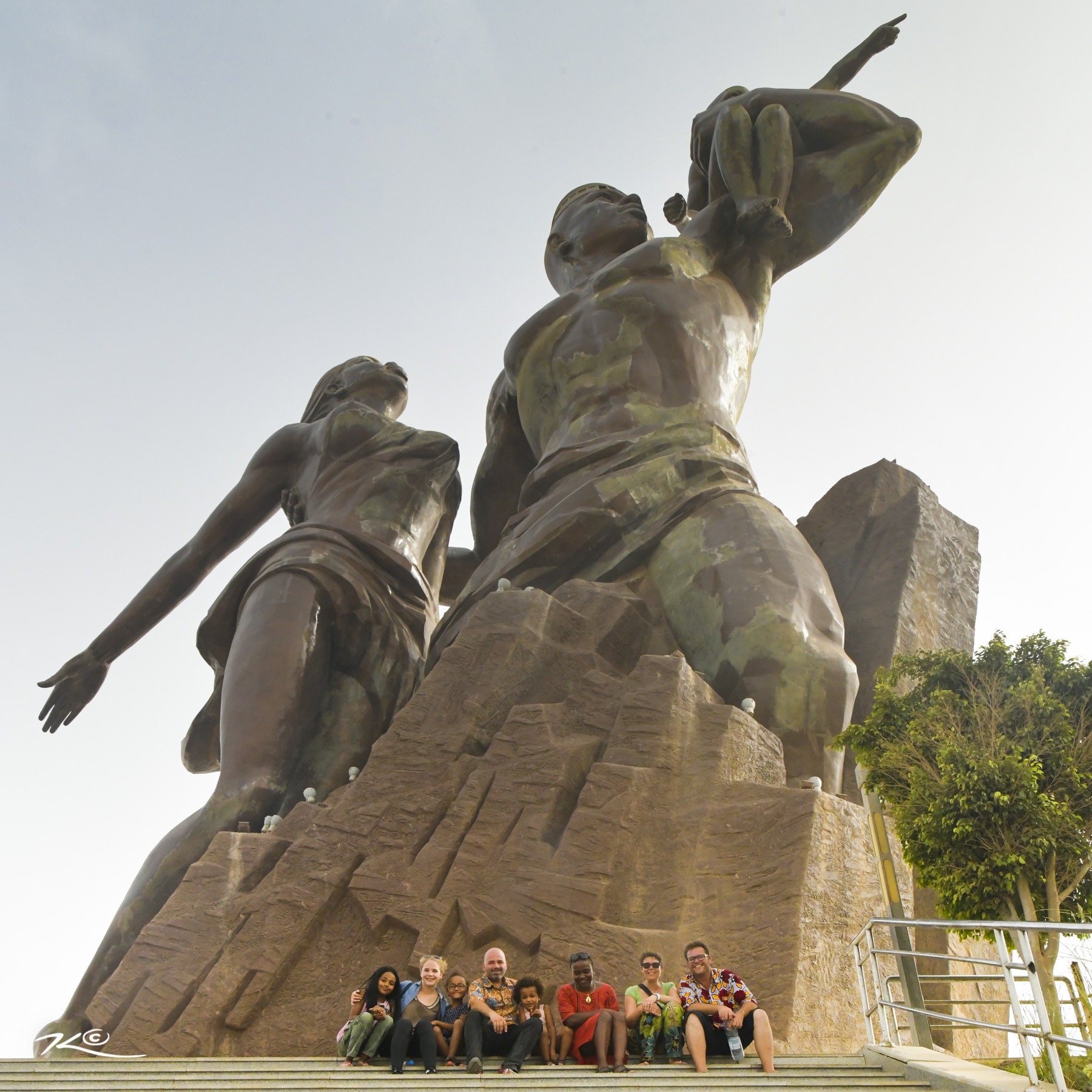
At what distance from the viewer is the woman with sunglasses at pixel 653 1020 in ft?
12.7

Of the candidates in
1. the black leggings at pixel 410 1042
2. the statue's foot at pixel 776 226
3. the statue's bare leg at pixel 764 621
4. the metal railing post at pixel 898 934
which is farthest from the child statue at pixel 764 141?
the black leggings at pixel 410 1042

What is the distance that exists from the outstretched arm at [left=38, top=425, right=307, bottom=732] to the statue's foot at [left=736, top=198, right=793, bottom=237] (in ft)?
11.8

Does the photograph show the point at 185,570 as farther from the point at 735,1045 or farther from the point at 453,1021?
the point at 735,1045

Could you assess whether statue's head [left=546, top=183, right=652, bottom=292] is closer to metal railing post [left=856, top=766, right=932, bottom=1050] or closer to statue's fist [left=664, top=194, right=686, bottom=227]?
statue's fist [left=664, top=194, right=686, bottom=227]

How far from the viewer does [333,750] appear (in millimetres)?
7211

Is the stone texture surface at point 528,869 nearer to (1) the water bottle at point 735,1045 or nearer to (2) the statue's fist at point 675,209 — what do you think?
(1) the water bottle at point 735,1045

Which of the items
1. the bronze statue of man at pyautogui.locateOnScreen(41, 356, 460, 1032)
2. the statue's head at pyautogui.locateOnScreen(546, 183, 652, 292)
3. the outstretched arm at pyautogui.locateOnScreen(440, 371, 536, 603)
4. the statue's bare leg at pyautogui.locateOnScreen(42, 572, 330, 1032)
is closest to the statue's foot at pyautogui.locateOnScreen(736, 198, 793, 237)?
the statue's head at pyautogui.locateOnScreen(546, 183, 652, 292)

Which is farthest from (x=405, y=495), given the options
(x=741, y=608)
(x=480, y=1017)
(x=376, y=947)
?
(x=480, y=1017)

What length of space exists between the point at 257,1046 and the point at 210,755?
354cm

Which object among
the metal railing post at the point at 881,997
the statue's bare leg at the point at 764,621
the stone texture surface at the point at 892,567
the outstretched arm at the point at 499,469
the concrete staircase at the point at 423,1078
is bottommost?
the concrete staircase at the point at 423,1078

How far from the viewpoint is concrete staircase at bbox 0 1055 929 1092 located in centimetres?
337

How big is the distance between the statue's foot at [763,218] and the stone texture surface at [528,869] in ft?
11.7
